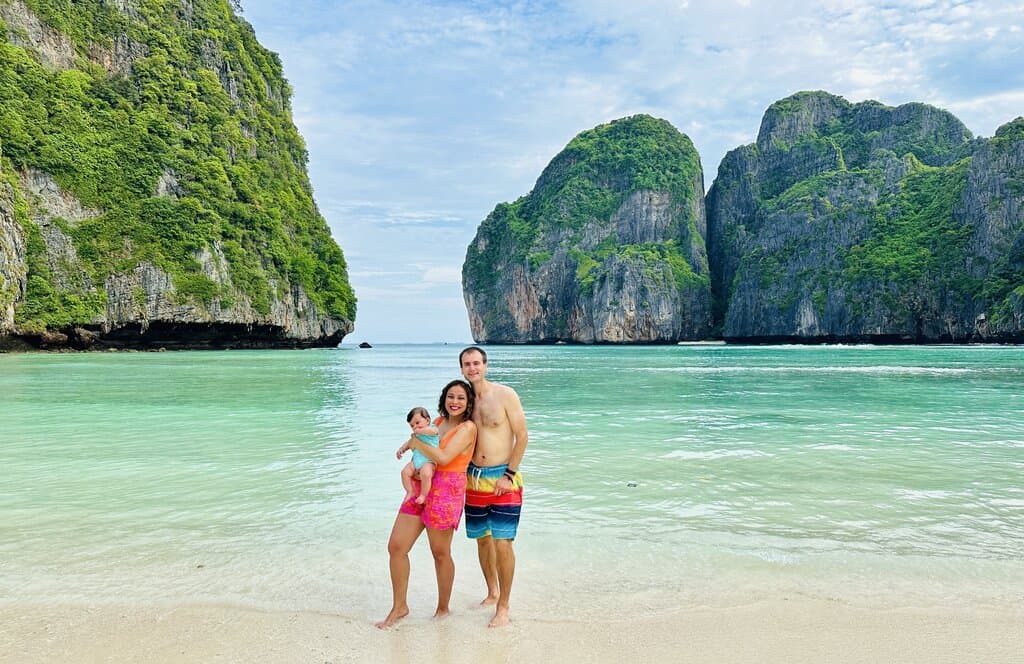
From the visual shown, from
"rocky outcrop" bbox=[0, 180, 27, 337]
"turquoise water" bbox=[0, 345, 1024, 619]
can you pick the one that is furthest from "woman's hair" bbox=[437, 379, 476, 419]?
"rocky outcrop" bbox=[0, 180, 27, 337]

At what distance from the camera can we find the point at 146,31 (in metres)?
52.2

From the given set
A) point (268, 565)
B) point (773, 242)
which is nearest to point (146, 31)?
point (268, 565)

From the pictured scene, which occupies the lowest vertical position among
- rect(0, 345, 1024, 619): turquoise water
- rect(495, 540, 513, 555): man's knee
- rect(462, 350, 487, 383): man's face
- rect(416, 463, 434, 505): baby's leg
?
rect(0, 345, 1024, 619): turquoise water

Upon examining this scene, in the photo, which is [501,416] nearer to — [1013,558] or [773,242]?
[1013,558]

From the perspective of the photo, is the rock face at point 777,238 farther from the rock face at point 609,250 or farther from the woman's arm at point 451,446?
the woman's arm at point 451,446

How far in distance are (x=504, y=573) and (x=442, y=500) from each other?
504mm

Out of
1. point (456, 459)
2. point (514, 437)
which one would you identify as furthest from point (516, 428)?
point (456, 459)

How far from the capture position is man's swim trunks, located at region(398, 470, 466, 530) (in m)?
3.25

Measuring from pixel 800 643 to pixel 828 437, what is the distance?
7.16 meters

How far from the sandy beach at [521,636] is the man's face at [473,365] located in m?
1.26

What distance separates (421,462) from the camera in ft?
10.5

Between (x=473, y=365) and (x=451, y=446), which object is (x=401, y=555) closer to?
(x=451, y=446)

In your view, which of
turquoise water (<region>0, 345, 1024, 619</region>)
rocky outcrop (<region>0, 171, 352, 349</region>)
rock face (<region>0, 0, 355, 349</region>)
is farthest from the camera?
rock face (<region>0, 0, 355, 349</region>)

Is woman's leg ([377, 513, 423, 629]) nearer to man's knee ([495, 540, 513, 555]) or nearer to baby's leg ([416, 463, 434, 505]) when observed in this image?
baby's leg ([416, 463, 434, 505])
